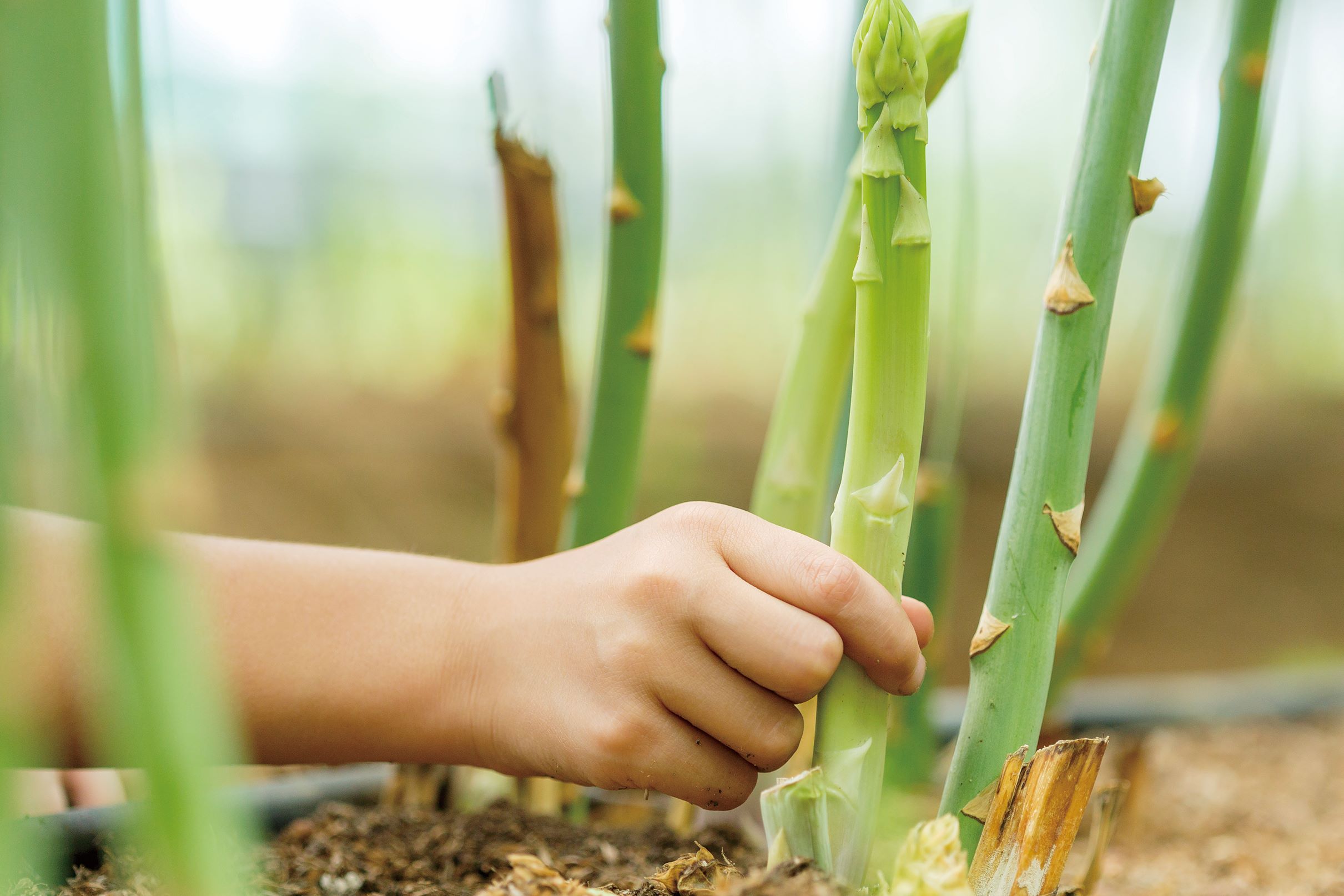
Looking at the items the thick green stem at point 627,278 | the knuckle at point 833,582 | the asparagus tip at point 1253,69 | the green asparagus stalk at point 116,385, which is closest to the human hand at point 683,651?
the knuckle at point 833,582

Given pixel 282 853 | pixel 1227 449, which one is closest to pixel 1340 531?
pixel 1227 449

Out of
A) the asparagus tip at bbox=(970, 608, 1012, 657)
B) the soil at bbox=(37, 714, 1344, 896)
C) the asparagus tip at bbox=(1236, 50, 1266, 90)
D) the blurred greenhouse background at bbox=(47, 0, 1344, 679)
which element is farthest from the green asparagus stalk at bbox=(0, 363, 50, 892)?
the blurred greenhouse background at bbox=(47, 0, 1344, 679)

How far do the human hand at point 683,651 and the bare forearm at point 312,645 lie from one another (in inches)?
1.2

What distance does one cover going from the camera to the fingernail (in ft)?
1.21

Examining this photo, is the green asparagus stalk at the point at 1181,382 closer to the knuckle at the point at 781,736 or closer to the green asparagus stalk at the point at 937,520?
the green asparagus stalk at the point at 937,520

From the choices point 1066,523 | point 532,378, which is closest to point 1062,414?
point 1066,523

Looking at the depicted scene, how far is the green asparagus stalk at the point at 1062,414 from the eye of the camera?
0.36 meters

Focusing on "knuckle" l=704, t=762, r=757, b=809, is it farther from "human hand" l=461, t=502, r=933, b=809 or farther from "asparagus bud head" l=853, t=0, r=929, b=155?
"asparagus bud head" l=853, t=0, r=929, b=155

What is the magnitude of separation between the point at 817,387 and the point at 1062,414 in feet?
0.39

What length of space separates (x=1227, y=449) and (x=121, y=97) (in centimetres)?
234

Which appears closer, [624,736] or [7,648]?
[7,648]

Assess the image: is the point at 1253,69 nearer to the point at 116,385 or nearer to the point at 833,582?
the point at 833,582

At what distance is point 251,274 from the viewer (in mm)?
1870

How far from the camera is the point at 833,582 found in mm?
350
